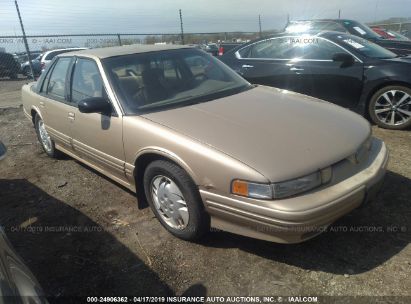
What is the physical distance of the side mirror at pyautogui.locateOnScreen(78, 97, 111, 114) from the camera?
318 cm

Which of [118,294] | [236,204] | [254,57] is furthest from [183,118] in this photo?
[254,57]

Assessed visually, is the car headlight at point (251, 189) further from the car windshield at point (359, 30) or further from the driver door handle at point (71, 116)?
the car windshield at point (359, 30)

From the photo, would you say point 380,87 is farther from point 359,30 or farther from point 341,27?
point 341,27

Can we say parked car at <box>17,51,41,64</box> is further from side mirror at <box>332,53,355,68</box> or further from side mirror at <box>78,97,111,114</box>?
side mirror at <box>78,97,111,114</box>

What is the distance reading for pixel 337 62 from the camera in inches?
222

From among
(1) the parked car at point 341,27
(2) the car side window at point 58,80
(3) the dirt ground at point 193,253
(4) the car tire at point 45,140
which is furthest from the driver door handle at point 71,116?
(1) the parked car at point 341,27

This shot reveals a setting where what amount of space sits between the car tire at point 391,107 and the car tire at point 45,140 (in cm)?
454

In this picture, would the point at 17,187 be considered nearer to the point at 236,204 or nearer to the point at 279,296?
the point at 236,204

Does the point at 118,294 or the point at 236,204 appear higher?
the point at 236,204

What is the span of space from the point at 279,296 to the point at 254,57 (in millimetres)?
4860

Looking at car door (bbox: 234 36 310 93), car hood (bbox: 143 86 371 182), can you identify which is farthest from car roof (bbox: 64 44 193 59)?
car door (bbox: 234 36 310 93)

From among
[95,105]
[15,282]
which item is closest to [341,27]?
[95,105]

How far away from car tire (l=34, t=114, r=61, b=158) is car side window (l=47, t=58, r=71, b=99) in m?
0.62

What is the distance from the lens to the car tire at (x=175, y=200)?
2697 millimetres
